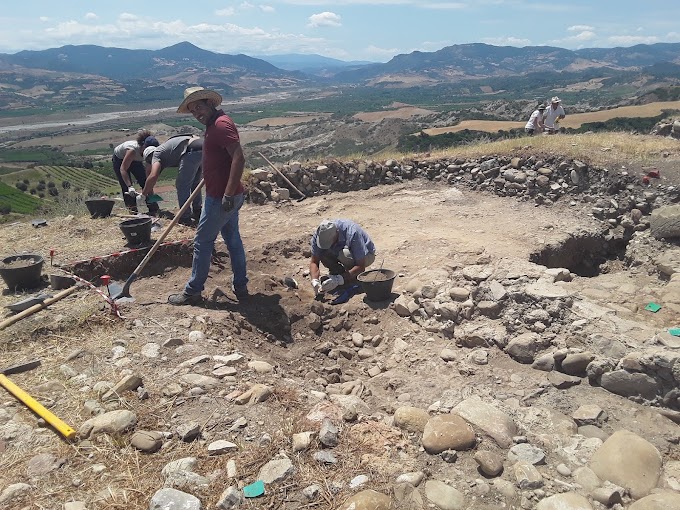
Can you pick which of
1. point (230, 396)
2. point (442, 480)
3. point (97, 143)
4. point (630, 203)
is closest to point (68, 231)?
point (230, 396)

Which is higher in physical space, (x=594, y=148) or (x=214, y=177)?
(x=594, y=148)

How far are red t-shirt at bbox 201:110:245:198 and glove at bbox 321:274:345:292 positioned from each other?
1.44m

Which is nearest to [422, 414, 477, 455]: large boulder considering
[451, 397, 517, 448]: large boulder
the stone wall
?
[451, 397, 517, 448]: large boulder

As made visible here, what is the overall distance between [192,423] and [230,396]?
0.36 m

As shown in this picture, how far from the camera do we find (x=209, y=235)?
4.73 metres

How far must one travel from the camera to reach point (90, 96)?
543 feet

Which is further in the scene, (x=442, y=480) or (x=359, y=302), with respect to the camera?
(x=359, y=302)

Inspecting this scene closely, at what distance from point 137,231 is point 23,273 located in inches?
57.1

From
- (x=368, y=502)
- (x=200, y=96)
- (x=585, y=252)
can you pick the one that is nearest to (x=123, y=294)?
(x=200, y=96)

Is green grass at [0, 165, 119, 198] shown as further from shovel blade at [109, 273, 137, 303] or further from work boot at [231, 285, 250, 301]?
work boot at [231, 285, 250, 301]

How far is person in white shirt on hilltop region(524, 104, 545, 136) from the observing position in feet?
40.5

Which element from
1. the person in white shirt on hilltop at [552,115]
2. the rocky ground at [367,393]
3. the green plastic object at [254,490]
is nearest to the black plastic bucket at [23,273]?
the rocky ground at [367,393]

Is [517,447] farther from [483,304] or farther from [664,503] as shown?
[483,304]

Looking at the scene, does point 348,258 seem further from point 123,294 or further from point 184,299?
point 123,294
